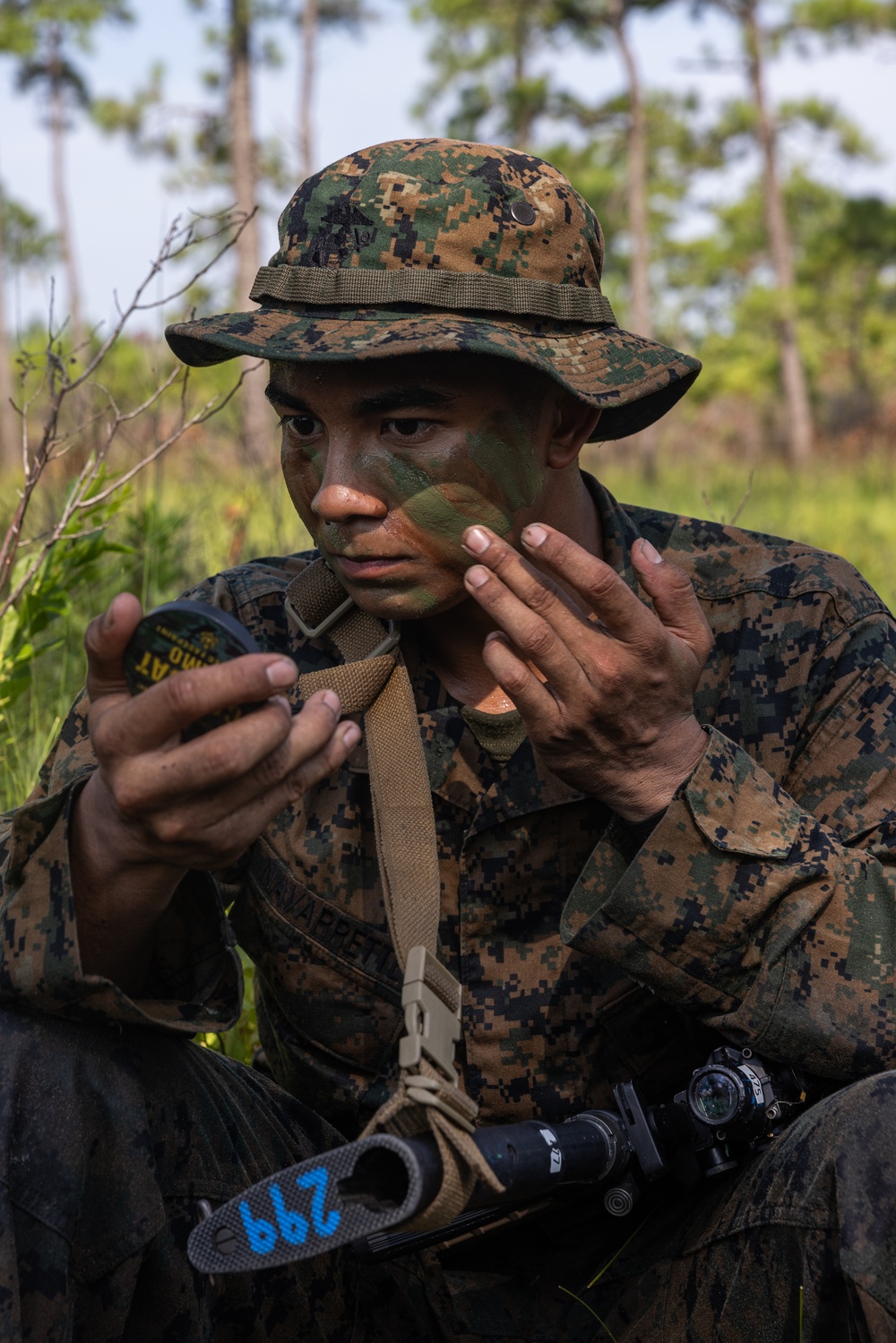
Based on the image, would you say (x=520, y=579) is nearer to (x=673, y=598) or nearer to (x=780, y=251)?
(x=673, y=598)

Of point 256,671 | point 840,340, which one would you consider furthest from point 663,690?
point 840,340

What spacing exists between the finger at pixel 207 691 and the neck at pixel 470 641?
87 cm

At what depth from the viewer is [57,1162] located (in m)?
1.63

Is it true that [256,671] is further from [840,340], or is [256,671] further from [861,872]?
[840,340]

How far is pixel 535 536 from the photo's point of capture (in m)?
1.74

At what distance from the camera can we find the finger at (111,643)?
1.58m

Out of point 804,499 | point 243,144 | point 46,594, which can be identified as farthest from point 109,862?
point 243,144

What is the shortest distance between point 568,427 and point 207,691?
41.9 inches

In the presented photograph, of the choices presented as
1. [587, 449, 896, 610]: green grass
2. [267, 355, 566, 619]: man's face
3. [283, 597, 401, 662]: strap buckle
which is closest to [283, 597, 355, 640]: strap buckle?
[283, 597, 401, 662]: strap buckle

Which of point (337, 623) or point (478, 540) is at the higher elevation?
point (478, 540)

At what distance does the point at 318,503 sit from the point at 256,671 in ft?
2.09

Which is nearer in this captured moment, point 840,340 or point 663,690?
point 663,690

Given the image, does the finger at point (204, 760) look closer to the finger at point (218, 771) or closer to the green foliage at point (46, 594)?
the finger at point (218, 771)

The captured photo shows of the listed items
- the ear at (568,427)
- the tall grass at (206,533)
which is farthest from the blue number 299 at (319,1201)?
the tall grass at (206,533)
